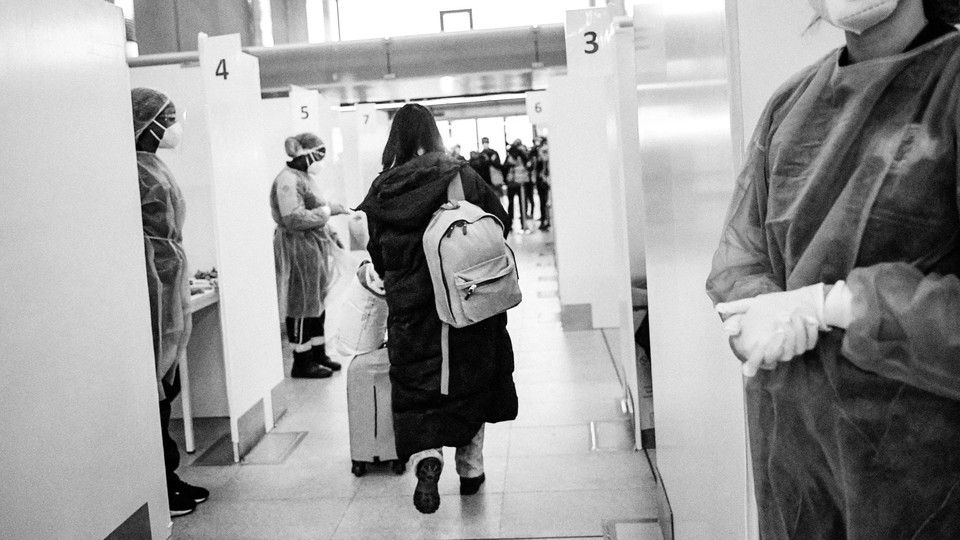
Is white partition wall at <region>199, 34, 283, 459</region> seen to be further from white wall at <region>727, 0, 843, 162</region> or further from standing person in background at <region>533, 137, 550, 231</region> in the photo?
standing person in background at <region>533, 137, 550, 231</region>

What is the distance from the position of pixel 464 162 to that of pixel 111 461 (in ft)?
5.17

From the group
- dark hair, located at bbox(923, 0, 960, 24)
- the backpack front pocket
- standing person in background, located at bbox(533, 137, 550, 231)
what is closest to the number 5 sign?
the backpack front pocket

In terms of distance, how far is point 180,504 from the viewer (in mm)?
3785

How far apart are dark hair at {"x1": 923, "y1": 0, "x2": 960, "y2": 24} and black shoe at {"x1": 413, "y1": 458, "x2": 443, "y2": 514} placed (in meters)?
2.70

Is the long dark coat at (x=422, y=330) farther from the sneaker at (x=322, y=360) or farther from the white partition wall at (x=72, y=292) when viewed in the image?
the sneaker at (x=322, y=360)

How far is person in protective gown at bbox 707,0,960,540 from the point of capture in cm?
101

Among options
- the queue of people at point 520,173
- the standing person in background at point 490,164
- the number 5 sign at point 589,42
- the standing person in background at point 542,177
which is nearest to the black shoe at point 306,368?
the number 5 sign at point 589,42

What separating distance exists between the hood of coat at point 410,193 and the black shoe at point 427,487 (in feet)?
2.85

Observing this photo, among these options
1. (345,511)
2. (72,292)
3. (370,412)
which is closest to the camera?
(72,292)

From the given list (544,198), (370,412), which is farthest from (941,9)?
(544,198)

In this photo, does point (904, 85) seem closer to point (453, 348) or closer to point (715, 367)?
point (715, 367)

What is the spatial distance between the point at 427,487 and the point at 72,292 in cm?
140

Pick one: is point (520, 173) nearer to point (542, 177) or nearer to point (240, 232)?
point (542, 177)

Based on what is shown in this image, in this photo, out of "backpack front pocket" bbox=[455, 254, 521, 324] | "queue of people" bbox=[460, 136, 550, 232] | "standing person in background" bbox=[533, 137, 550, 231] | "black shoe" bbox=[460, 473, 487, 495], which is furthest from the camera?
"queue of people" bbox=[460, 136, 550, 232]
